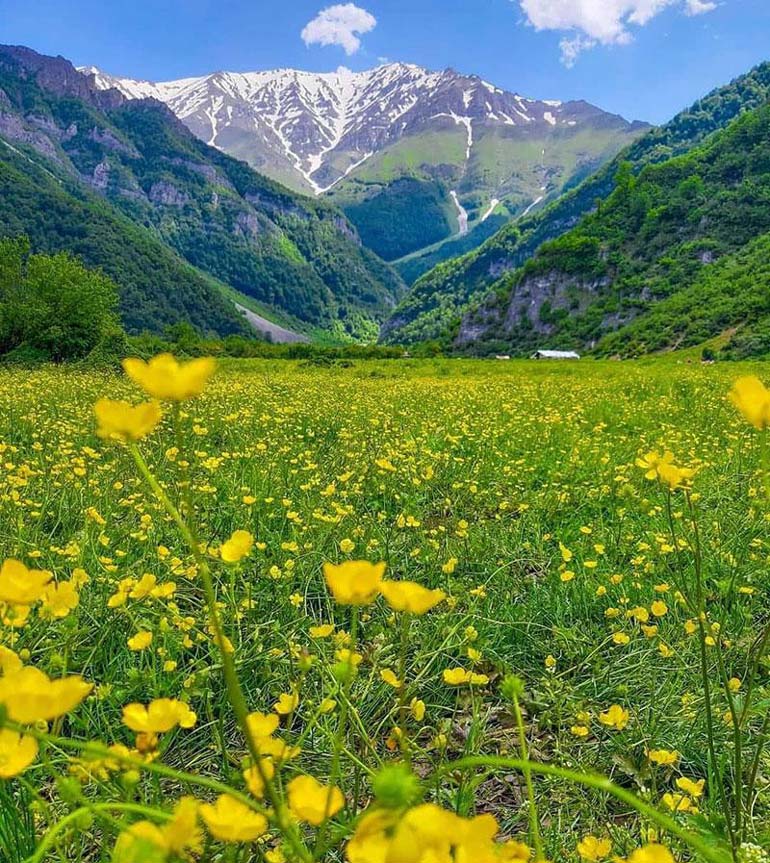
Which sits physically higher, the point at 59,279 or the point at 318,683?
the point at 59,279

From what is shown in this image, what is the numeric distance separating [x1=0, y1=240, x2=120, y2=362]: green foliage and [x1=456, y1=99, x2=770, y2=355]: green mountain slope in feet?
137

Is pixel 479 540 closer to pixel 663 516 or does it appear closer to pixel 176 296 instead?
pixel 663 516

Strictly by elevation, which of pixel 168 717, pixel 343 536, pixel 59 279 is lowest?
pixel 343 536

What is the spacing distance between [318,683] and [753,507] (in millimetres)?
2856

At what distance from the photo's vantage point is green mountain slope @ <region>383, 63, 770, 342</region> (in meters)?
117

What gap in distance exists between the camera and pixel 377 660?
237 cm

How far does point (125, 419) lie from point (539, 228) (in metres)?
167

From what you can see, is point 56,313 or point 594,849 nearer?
point 594,849

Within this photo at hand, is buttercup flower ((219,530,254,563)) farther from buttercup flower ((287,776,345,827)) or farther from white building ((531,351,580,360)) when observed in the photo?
white building ((531,351,580,360))

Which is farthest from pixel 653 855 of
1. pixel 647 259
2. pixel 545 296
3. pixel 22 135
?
pixel 22 135

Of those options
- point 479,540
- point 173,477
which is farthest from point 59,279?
point 479,540

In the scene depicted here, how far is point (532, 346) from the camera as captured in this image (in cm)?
7206

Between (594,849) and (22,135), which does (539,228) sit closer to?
(594,849)

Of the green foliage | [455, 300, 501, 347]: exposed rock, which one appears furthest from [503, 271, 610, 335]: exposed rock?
the green foliage
